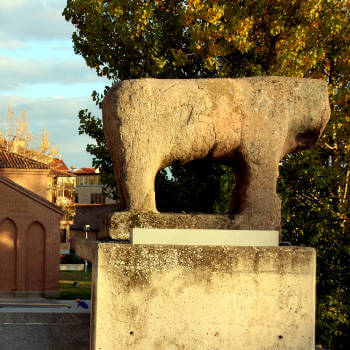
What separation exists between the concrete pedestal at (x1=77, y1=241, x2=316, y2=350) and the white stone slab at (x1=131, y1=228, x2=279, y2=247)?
0.41 ft

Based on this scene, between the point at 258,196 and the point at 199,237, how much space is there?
100 cm

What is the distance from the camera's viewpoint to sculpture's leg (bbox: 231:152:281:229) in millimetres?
6109

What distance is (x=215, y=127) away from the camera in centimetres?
607

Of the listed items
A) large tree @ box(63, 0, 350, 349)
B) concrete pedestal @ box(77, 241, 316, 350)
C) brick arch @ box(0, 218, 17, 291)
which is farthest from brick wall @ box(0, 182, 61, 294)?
concrete pedestal @ box(77, 241, 316, 350)

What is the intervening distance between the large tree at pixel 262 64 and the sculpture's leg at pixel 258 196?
6561 mm

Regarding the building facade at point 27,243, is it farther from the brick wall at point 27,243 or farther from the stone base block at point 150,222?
the stone base block at point 150,222

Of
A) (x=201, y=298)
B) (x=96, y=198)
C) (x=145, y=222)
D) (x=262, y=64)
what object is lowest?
(x=201, y=298)

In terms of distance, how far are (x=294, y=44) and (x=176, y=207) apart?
488 cm

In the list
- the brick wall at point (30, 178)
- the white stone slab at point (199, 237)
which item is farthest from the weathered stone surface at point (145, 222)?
the brick wall at point (30, 178)

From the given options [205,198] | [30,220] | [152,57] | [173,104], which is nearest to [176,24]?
[152,57]

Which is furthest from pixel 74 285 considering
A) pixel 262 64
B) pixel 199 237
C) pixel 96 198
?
pixel 96 198

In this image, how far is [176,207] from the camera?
1471cm

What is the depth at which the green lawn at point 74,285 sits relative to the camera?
114 feet

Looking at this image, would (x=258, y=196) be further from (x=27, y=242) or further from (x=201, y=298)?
(x=27, y=242)
